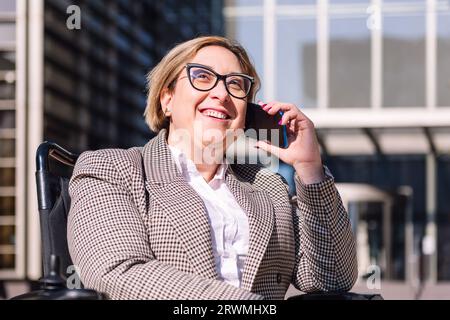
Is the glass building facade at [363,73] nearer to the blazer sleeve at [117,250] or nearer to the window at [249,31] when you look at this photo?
the window at [249,31]

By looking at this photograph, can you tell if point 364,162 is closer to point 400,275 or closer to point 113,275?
point 400,275

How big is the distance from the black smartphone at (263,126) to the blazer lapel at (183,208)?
9.9 inches

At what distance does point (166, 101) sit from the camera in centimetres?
266

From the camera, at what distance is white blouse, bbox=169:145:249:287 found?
95.4 inches

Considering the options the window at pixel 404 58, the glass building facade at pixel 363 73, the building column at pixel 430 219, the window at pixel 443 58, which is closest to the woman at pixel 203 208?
the glass building facade at pixel 363 73

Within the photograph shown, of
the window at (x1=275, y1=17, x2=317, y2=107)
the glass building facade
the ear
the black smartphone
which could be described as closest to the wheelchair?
the ear

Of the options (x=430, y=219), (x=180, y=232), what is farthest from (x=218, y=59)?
(x=430, y=219)

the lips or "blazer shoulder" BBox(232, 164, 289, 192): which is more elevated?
the lips

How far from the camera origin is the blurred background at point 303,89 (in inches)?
588

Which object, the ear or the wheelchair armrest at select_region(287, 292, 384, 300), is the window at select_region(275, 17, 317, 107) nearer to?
the ear

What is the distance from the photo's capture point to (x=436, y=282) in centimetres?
1930

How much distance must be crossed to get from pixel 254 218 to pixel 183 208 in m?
0.23

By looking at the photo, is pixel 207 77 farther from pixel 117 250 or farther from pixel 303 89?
pixel 303 89

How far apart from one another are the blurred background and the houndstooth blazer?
495 inches
